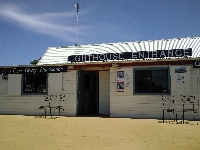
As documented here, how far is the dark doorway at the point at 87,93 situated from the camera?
536 inches

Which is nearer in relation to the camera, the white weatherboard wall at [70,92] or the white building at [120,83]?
the white building at [120,83]

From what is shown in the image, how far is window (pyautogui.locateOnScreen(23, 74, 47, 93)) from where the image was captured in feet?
45.2

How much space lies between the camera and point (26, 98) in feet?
45.9

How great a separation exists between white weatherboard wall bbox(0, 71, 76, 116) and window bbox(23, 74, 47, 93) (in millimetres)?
303

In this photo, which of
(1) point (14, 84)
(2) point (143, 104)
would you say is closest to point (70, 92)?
(1) point (14, 84)

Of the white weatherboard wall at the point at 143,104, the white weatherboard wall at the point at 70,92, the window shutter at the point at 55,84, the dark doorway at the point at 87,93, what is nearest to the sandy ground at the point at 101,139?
the white weatherboard wall at the point at 143,104

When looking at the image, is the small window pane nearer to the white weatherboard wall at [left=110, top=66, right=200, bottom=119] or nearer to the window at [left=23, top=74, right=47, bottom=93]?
the white weatherboard wall at [left=110, top=66, right=200, bottom=119]

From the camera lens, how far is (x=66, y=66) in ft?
43.9

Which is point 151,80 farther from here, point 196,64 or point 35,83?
point 35,83

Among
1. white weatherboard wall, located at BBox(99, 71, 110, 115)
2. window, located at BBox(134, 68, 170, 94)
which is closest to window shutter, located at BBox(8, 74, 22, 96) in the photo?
white weatherboard wall, located at BBox(99, 71, 110, 115)

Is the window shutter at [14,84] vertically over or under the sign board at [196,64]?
under

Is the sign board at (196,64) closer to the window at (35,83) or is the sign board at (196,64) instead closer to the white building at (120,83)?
the white building at (120,83)

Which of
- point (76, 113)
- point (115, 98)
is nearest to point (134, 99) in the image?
point (115, 98)

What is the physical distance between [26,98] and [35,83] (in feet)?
3.56
